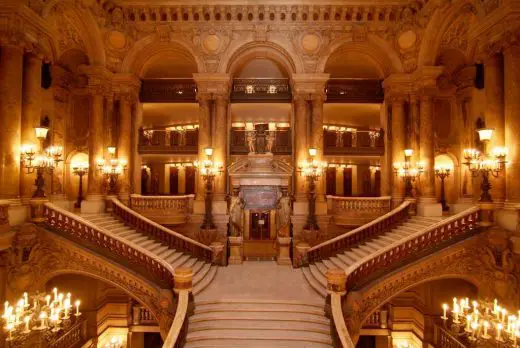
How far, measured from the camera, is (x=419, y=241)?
10352mm

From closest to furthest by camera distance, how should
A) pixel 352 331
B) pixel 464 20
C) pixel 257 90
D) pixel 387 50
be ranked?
pixel 352 331, pixel 464 20, pixel 387 50, pixel 257 90

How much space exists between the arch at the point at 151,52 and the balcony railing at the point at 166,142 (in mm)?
3074

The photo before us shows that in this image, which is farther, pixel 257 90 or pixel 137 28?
pixel 257 90

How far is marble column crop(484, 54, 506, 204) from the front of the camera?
9984 mm

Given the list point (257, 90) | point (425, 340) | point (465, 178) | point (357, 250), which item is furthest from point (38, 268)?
point (465, 178)

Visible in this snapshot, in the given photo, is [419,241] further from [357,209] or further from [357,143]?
[357,143]

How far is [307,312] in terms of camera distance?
367 inches

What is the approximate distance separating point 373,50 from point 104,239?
1391 centimetres

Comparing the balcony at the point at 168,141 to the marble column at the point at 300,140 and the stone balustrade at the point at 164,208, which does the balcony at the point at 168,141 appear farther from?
the marble column at the point at 300,140

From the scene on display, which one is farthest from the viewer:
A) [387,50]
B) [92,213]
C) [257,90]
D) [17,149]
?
[257,90]

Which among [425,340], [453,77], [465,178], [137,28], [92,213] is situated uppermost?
[137,28]

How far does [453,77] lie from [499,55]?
21.1ft

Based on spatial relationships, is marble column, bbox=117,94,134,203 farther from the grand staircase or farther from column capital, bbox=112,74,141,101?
the grand staircase

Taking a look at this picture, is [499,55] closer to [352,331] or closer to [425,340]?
[352,331]
